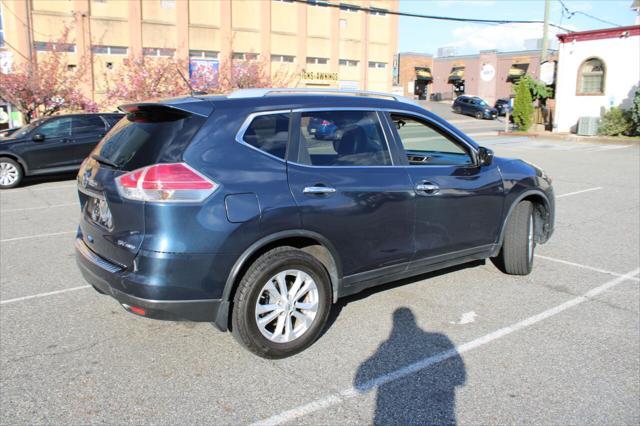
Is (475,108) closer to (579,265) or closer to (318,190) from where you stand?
(579,265)

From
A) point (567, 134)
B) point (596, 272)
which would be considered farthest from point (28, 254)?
point (567, 134)

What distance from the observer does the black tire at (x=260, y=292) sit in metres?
3.70

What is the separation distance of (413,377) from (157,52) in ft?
119

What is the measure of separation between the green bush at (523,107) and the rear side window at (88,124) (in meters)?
21.8

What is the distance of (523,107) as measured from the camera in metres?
28.9

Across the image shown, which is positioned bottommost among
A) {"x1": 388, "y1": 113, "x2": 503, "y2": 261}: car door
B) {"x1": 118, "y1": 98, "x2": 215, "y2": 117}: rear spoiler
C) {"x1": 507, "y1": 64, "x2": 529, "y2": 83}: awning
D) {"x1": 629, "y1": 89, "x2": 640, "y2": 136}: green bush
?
{"x1": 388, "y1": 113, "x2": 503, "y2": 261}: car door

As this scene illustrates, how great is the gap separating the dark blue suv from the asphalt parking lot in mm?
365

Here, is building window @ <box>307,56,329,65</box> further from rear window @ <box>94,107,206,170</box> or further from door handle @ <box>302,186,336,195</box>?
door handle @ <box>302,186,336,195</box>

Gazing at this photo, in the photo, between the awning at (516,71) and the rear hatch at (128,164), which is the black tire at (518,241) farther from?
the awning at (516,71)

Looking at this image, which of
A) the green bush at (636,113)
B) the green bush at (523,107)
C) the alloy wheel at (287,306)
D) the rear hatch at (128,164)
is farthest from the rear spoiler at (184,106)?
the green bush at (523,107)

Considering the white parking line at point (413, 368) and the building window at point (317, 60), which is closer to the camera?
the white parking line at point (413, 368)

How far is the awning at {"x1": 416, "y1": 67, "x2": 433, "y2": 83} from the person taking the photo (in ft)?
246

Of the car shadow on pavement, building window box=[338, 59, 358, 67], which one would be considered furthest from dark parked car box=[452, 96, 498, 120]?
Answer: the car shadow on pavement

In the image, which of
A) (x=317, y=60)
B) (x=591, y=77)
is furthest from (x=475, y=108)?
(x=591, y=77)
